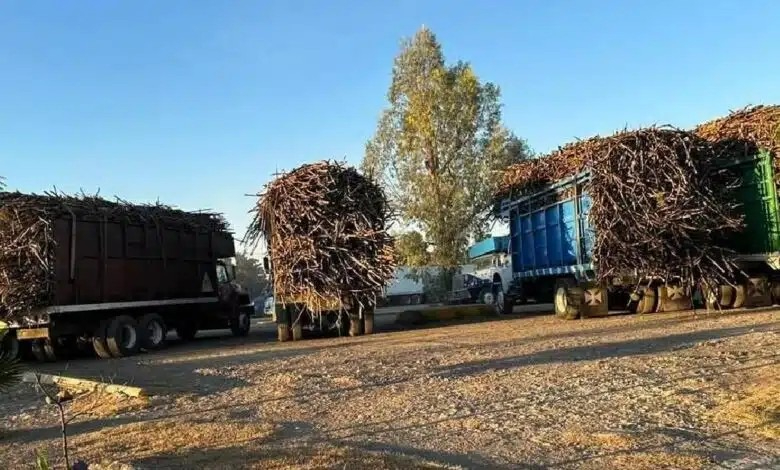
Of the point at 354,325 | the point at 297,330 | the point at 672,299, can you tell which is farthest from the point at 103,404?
the point at 672,299

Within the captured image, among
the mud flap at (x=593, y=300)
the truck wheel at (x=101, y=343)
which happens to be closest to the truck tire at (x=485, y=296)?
the mud flap at (x=593, y=300)

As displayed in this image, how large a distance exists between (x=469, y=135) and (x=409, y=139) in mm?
3039

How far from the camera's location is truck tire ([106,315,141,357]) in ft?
55.7

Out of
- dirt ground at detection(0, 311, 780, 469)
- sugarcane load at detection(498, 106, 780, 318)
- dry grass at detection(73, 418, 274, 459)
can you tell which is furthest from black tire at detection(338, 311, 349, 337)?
dry grass at detection(73, 418, 274, 459)

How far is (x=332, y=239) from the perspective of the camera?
18.2 metres

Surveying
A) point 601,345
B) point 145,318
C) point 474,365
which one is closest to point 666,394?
point 474,365

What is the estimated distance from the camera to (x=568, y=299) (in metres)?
19.8

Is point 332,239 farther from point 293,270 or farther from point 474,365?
point 474,365

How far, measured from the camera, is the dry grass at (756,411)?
654 cm

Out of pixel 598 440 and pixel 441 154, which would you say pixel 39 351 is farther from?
pixel 441 154

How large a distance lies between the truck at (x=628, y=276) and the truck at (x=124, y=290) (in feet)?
30.4

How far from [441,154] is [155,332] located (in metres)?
21.4

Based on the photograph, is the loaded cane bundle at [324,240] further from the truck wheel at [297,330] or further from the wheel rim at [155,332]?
the wheel rim at [155,332]

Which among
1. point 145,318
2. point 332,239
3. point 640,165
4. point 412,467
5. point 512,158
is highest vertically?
point 512,158
